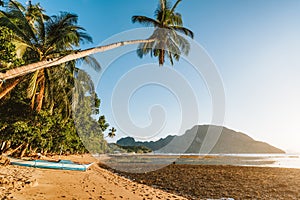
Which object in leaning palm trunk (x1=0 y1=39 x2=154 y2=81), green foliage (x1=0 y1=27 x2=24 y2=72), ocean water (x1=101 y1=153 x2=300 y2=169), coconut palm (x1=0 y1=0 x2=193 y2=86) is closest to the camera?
leaning palm trunk (x1=0 y1=39 x2=154 y2=81)

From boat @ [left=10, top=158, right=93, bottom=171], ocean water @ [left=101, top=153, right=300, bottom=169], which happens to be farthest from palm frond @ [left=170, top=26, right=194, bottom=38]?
ocean water @ [left=101, top=153, right=300, bottom=169]

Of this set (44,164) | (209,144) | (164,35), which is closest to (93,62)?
(164,35)

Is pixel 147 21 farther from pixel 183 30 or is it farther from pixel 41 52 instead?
pixel 41 52

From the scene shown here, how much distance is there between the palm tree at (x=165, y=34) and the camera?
1506 centimetres

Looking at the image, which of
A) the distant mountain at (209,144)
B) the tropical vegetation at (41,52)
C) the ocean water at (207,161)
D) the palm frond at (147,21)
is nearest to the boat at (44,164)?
the tropical vegetation at (41,52)

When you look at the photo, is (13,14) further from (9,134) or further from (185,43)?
(185,43)

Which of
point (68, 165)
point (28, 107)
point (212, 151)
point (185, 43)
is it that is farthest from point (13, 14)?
point (212, 151)

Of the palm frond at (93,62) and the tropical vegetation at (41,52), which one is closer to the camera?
the tropical vegetation at (41,52)

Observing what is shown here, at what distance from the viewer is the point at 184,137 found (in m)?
131

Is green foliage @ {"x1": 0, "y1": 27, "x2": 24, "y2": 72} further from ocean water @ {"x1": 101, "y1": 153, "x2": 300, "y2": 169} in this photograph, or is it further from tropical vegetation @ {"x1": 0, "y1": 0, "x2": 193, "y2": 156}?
ocean water @ {"x1": 101, "y1": 153, "x2": 300, "y2": 169}

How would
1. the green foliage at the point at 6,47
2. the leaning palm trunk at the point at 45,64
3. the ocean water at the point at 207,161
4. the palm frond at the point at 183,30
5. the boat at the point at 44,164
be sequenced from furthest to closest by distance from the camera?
1. the ocean water at the point at 207,161
2. the palm frond at the point at 183,30
3. the boat at the point at 44,164
4. the green foliage at the point at 6,47
5. the leaning palm trunk at the point at 45,64

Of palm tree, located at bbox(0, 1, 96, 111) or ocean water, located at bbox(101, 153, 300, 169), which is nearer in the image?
palm tree, located at bbox(0, 1, 96, 111)

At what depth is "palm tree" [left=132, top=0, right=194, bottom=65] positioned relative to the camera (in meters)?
15.1

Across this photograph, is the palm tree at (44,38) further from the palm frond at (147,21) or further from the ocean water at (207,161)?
the ocean water at (207,161)
